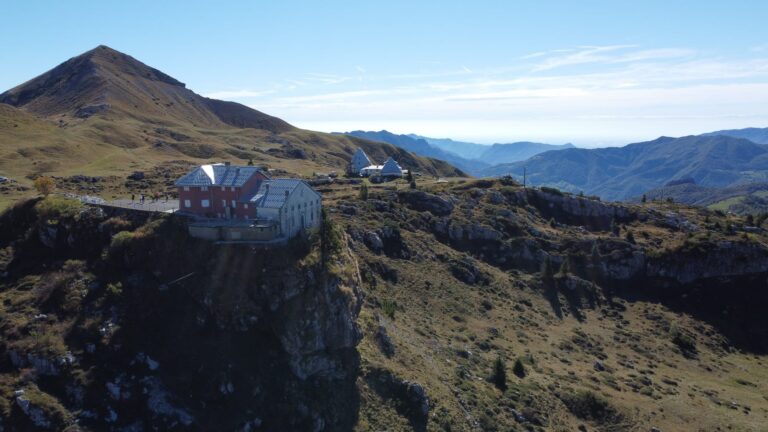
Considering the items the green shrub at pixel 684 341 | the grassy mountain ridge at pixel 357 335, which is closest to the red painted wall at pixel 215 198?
the grassy mountain ridge at pixel 357 335

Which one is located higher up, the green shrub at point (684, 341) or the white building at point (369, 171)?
the white building at point (369, 171)

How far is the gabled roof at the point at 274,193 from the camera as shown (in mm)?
56000

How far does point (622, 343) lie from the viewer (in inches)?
3388

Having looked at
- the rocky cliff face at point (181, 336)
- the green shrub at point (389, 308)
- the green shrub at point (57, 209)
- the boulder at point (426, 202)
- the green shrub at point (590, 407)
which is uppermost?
the green shrub at point (57, 209)

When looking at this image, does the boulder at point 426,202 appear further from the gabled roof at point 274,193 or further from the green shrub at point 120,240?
the green shrub at point 120,240

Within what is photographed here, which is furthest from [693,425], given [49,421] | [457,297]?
[49,421]

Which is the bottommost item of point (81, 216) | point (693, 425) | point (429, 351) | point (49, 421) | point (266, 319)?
point (693, 425)

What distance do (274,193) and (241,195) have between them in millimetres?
4872

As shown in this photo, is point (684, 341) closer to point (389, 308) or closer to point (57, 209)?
point (389, 308)

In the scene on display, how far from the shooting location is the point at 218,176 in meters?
60.5

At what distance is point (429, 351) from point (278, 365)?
23.6 metres

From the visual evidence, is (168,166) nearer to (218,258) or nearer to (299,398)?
(218,258)

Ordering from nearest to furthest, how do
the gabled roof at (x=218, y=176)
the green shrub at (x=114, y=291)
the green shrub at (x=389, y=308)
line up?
1. the green shrub at (x=114, y=291)
2. the gabled roof at (x=218, y=176)
3. the green shrub at (x=389, y=308)

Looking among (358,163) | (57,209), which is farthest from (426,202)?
(57,209)
